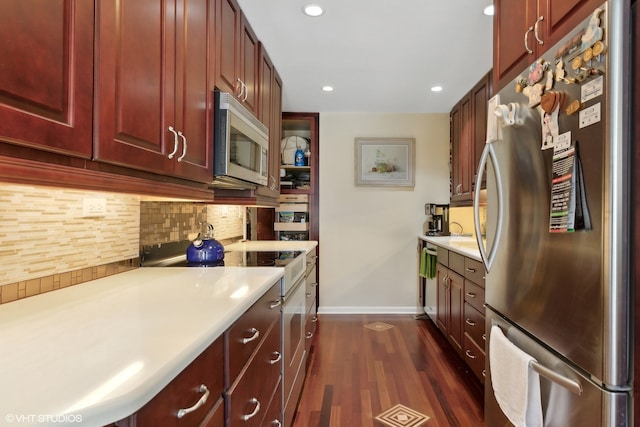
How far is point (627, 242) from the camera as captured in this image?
908mm

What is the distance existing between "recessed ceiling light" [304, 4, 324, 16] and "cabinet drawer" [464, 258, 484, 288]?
180 cm

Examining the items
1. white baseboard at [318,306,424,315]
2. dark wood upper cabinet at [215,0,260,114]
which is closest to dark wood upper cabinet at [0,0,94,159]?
dark wood upper cabinet at [215,0,260,114]

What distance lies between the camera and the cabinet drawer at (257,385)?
1025 millimetres

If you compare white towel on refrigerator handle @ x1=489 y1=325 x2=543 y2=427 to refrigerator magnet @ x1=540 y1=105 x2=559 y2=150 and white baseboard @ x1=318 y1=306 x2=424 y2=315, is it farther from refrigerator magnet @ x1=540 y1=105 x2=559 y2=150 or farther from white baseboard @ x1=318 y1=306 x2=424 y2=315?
white baseboard @ x1=318 y1=306 x2=424 y2=315

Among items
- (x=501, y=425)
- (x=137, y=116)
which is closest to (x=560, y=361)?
(x=501, y=425)

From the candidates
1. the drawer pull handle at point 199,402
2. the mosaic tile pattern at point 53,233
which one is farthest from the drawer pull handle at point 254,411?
the mosaic tile pattern at point 53,233

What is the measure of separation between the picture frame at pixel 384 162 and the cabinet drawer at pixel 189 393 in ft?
11.0

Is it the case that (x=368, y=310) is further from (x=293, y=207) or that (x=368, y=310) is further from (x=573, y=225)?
(x=573, y=225)

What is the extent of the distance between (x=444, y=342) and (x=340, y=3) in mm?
2854

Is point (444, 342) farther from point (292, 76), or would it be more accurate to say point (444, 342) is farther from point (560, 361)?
point (292, 76)

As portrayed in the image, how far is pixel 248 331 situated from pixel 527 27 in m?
1.57

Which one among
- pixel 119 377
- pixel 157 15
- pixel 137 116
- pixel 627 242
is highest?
pixel 157 15

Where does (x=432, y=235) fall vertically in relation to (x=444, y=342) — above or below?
above

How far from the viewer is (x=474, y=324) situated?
2307 mm
